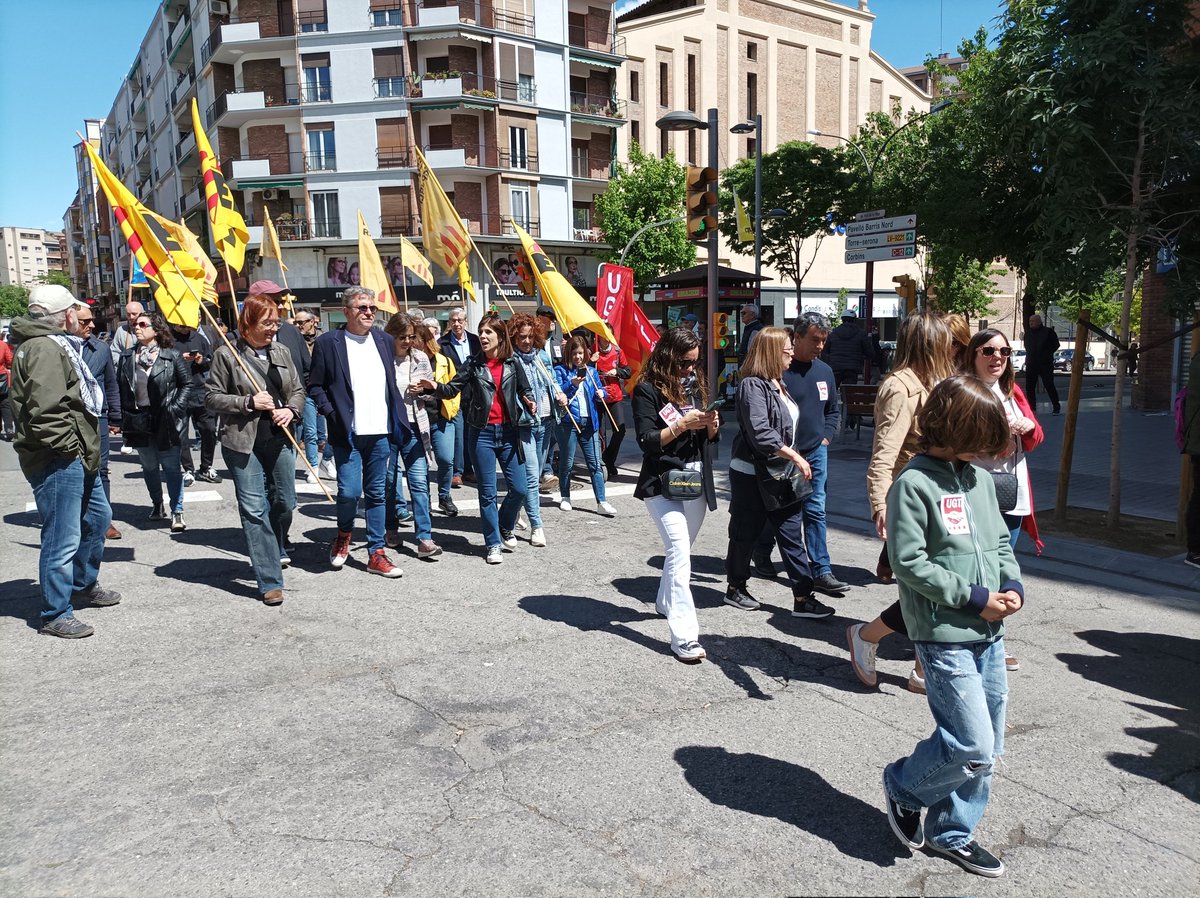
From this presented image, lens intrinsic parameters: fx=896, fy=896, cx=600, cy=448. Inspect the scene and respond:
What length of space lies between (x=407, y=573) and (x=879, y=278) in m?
58.8

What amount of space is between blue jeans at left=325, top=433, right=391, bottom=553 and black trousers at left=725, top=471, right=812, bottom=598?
255cm

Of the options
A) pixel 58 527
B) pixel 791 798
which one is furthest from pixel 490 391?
pixel 791 798

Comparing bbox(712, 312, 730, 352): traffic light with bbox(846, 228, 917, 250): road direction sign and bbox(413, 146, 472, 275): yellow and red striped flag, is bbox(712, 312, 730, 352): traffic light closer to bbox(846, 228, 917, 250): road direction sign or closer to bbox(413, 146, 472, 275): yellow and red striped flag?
bbox(846, 228, 917, 250): road direction sign

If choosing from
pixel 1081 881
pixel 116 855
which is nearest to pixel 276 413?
pixel 116 855

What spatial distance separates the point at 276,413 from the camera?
18.8 ft

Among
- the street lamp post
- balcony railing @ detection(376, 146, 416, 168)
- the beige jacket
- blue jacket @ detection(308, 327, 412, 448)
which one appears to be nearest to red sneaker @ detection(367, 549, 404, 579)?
blue jacket @ detection(308, 327, 412, 448)

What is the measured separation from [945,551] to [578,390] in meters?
6.39

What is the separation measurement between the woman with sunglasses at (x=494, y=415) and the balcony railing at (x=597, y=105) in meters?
41.2

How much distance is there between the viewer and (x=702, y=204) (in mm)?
9531

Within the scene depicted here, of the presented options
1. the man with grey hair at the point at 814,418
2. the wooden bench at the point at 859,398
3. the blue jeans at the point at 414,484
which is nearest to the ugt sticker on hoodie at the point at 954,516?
the man with grey hair at the point at 814,418

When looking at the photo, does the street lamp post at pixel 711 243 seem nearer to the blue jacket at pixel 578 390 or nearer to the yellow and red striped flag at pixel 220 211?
the blue jacket at pixel 578 390

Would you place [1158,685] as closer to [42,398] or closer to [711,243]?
[42,398]

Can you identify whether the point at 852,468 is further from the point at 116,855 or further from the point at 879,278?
the point at 879,278

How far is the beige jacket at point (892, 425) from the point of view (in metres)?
4.40
